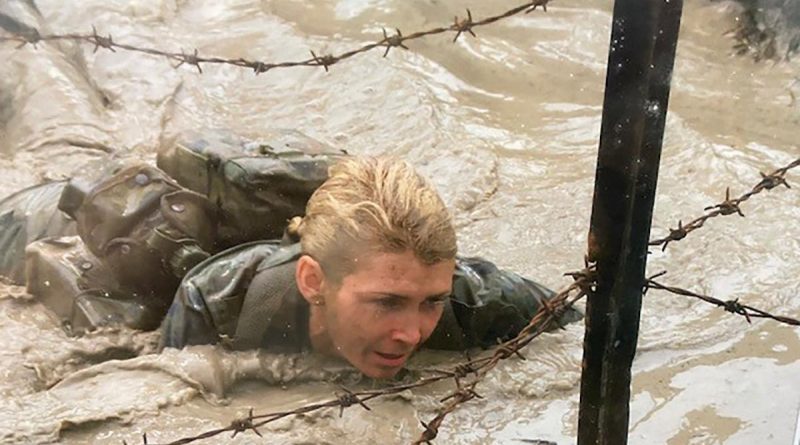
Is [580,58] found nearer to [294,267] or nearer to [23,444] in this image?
[294,267]

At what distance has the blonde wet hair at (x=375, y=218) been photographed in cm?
235

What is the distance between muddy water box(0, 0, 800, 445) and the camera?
102 inches

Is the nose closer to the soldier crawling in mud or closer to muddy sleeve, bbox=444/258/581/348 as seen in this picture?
the soldier crawling in mud

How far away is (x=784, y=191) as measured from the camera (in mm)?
3840

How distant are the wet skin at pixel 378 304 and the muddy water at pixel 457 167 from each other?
17 cm

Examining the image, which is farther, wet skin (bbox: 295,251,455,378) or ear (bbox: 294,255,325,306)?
ear (bbox: 294,255,325,306)

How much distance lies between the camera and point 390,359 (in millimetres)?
2494

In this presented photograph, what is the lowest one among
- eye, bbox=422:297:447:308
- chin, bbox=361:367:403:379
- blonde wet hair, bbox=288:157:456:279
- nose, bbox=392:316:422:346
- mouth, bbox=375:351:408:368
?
chin, bbox=361:367:403:379

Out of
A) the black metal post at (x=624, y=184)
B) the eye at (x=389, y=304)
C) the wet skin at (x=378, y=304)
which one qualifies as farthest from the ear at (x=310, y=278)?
the black metal post at (x=624, y=184)

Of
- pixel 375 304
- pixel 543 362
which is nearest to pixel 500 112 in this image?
pixel 543 362

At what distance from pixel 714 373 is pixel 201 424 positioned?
1.41m

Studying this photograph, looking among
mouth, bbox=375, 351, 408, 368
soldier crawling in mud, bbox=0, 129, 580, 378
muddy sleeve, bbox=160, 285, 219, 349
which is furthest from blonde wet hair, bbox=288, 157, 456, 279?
muddy sleeve, bbox=160, 285, 219, 349

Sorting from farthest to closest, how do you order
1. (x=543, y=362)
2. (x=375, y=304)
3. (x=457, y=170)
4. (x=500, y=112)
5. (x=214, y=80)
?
(x=214, y=80)
(x=500, y=112)
(x=457, y=170)
(x=543, y=362)
(x=375, y=304)

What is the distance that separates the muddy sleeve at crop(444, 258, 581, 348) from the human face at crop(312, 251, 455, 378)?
1.15 ft
